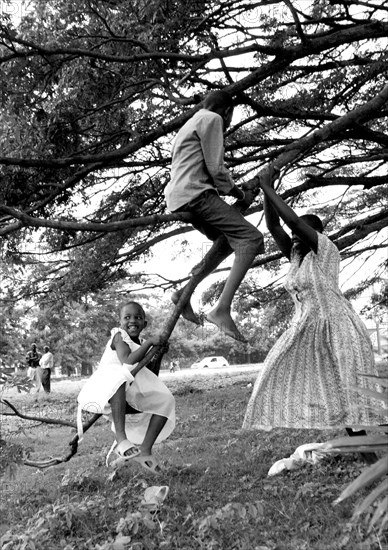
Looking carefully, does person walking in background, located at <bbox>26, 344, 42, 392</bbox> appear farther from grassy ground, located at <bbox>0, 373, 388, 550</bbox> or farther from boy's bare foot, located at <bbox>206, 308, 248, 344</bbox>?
boy's bare foot, located at <bbox>206, 308, 248, 344</bbox>

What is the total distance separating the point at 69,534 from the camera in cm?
362

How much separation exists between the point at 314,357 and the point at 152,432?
1507 millimetres

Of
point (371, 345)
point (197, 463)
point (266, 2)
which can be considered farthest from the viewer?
point (266, 2)

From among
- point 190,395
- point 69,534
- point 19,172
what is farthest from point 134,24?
point 190,395

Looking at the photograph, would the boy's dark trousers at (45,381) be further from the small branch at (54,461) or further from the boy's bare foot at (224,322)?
the boy's bare foot at (224,322)

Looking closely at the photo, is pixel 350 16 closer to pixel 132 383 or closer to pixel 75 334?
pixel 132 383

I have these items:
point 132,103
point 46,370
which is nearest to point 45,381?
point 46,370

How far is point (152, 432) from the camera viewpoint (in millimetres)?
5066

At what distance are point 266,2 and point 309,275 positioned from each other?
351 cm

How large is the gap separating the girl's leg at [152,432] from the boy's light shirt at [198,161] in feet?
5.74

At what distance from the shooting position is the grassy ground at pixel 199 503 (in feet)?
11.0

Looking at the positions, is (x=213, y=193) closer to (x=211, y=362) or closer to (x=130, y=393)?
(x=130, y=393)

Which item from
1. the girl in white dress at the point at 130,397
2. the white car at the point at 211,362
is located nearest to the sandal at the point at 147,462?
the girl in white dress at the point at 130,397

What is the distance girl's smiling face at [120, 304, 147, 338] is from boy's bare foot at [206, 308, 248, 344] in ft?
3.86
